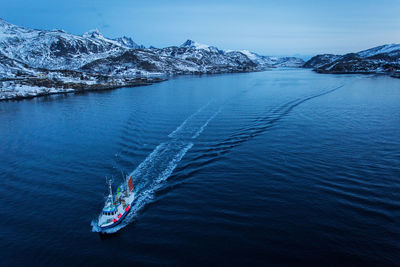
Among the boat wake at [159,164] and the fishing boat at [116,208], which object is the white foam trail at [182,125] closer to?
the boat wake at [159,164]

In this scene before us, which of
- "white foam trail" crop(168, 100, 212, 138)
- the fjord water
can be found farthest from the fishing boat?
"white foam trail" crop(168, 100, 212, 138)

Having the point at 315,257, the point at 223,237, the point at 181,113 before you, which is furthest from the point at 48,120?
the point at 315,257

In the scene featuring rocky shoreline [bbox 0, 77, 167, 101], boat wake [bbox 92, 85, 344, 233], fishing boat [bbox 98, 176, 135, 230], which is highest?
rocky shoreline [bbox 0, 77, 167, 101]

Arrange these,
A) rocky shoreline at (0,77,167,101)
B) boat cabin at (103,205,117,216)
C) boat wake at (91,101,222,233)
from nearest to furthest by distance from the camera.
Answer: boat cabin at (103,205,117,216) → boat wake at (91,101,222,233) → rocky shoreline at (0,77,167,101)

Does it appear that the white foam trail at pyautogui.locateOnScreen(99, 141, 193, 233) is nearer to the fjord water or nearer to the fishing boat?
the fjord water

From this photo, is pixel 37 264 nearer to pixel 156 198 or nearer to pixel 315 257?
pixel 156 198

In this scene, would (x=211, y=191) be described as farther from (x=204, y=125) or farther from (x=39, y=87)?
(x=39, y=87)

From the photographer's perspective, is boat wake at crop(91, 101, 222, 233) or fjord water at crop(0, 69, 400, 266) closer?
fjord water at crop(0, 69, 400, 266)
